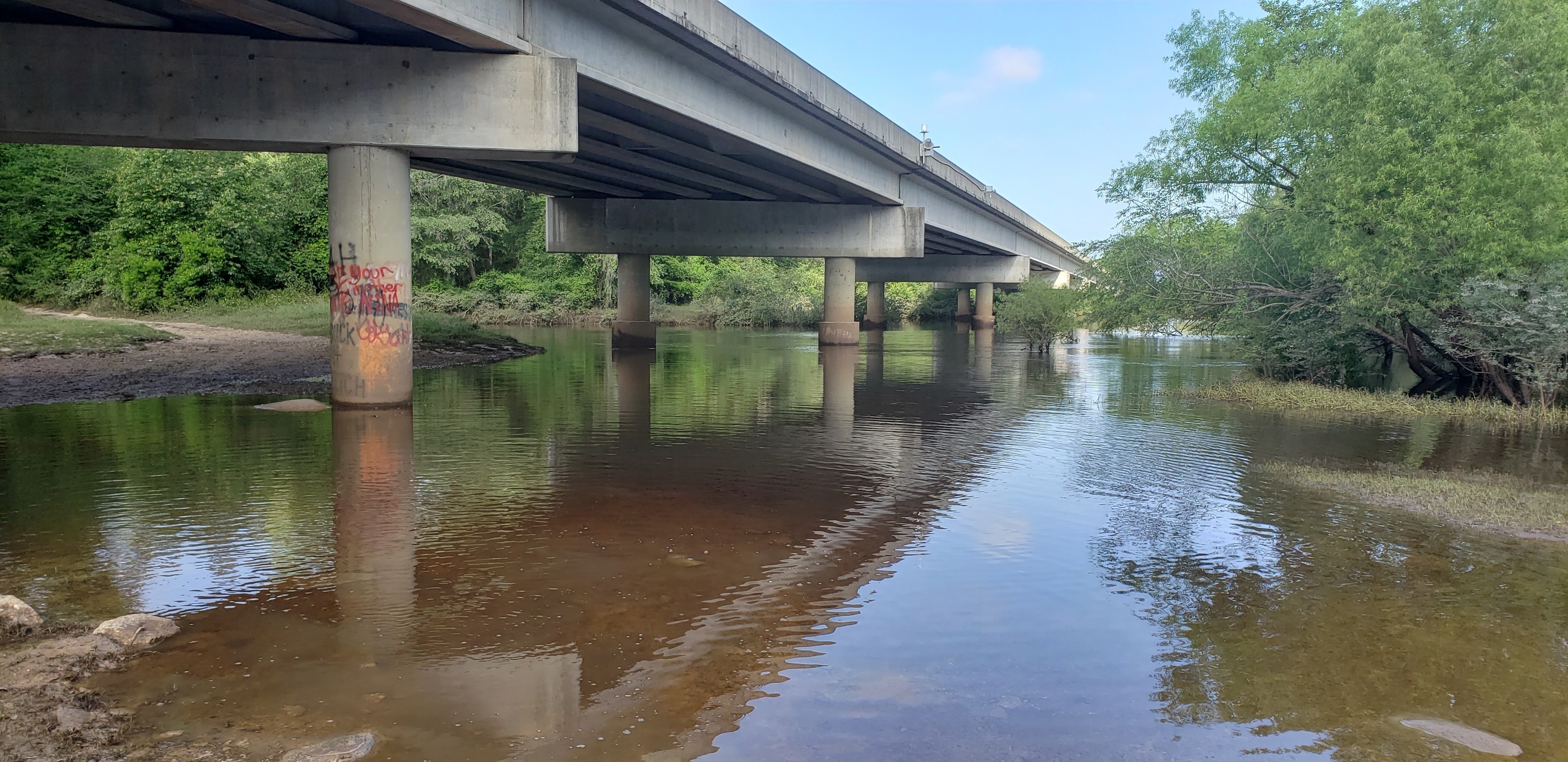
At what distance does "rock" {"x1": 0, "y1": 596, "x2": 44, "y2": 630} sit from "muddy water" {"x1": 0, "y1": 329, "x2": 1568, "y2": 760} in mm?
269

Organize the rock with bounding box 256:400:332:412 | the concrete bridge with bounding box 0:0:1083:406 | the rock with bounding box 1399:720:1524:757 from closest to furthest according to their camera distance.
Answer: the rock with bounding box 1399:720:1524:757 → the concrete bridge with bounding box 0:0:1083:406 → the rock with bounding box 256:400:332:412

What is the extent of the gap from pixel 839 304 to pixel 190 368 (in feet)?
73.6

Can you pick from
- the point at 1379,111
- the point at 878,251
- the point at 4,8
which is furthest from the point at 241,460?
the point at 878,251

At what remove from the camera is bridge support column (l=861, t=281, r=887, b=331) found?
60.7 metres

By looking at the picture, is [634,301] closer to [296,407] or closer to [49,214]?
[49,214]

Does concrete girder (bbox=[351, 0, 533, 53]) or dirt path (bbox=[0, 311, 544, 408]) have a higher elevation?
concrete girder (bbox=[351, 0, 533, 53])

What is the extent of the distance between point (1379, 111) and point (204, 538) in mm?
17495

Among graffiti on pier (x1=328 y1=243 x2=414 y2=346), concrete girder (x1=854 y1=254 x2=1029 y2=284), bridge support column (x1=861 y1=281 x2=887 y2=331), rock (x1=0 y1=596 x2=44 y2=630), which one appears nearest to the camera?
rock (x1=0 y1=596 x2=44 y2=630)

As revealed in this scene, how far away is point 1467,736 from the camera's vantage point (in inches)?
188

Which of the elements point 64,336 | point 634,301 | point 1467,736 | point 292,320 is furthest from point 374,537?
point 634,301

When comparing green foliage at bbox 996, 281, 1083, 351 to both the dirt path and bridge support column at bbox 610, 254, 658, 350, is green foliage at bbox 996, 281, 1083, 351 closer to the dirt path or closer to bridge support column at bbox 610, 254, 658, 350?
bridge support column at bbox 610, 254, 658, 350

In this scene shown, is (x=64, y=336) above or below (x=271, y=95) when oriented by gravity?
below

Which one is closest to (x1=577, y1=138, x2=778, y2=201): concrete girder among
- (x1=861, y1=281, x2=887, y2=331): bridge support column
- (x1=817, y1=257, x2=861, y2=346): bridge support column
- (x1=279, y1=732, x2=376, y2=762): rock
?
(x1=817, y1=257, x2=861, y2=346): bridge support column

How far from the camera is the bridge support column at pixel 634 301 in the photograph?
35625 mm
